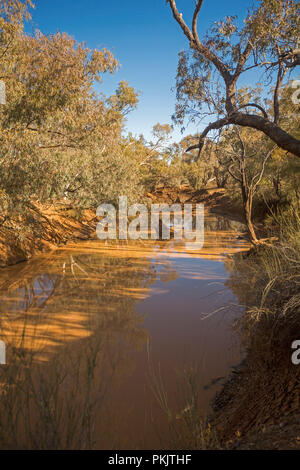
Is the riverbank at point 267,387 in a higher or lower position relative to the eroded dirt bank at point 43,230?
lower

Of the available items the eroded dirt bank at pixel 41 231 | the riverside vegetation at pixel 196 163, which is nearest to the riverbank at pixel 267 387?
the riverside vegetation at pixel 196 163

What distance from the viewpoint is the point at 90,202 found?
10430mm

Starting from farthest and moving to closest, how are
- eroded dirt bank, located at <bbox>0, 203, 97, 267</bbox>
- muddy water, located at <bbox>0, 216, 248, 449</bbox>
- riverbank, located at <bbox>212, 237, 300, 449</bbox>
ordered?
1. eroded dirt bank, located at <bbox>0, 203, 97, 267</bbox>
2. muddy water, located at <bbox>0, 216, 248, 449</bbox>
3. riverbank, located at <bbox>212, 237, 300, 449</bbox>

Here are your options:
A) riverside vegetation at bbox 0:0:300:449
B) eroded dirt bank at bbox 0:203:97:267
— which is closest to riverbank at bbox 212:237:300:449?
riverside vegetation at bbox 0:0:300:449

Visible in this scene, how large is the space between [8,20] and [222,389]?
7.35 meters

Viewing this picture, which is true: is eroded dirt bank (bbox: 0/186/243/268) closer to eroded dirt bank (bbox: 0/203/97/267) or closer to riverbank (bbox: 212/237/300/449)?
eroded dirt bank (bbox: 0/203/97/267)

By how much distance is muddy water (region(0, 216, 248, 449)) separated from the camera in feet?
6.09

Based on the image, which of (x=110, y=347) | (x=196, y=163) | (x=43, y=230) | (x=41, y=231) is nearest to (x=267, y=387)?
(x=110, y=347)

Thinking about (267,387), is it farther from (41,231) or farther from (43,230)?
(43,230)

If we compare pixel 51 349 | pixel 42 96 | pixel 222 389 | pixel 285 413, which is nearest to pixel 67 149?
pixel 42 96

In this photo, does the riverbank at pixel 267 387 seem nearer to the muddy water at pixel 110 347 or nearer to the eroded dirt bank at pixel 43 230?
the muddy water at pixel 110 347

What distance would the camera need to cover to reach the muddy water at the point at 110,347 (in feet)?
6.09

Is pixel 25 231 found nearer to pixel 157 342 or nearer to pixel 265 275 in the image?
pixel 157 342

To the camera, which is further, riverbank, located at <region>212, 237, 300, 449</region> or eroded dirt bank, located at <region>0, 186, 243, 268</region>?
eroded dirt bank, located at <region>0, 186, 243, 268</region>
